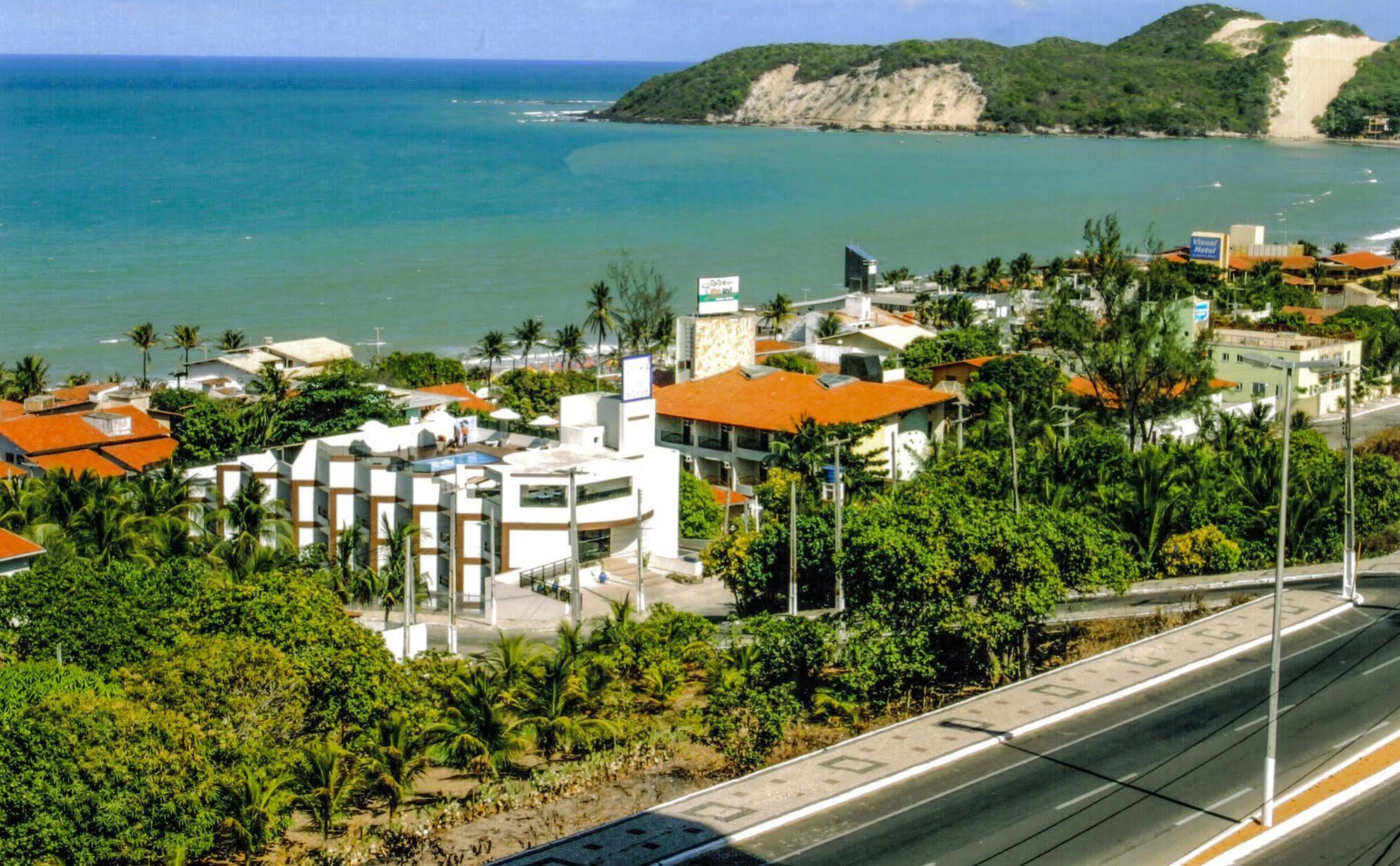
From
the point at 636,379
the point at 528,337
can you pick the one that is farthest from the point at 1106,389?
the point at 528,337

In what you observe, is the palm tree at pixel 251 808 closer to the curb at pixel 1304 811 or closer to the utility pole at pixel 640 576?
the curb at pixel 1304 811

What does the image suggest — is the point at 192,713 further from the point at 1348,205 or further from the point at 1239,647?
the point at 1348,205

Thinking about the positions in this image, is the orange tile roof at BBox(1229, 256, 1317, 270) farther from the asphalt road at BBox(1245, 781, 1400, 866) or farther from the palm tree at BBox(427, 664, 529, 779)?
the asphalt road at BBox(1245, 781, 1400, 866)

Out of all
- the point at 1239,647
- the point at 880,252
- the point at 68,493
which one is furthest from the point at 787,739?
the point at 880,252

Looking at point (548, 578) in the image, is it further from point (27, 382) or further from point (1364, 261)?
point (1364, 261)

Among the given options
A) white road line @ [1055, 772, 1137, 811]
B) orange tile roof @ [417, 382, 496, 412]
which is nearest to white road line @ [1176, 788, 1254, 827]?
white road line @ [1055, 772, 1137, 811]
